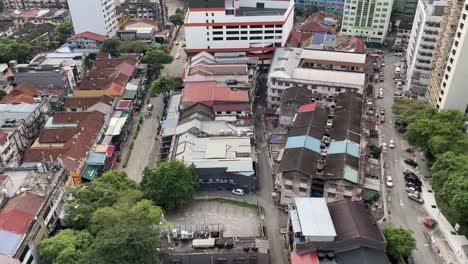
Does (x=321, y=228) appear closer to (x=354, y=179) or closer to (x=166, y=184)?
(x=354, y=179)

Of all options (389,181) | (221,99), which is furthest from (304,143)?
(221,99)

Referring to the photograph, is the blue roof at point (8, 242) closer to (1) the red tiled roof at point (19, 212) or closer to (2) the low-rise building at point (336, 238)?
(1) the red tiled roof at point (19, 212)

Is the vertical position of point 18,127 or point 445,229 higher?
point 18,127

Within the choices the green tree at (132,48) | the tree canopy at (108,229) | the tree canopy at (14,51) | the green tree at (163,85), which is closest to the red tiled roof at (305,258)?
the tree canopy at (108,229)

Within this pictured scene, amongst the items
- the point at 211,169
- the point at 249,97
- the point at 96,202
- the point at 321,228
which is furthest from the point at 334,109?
the point at 96,202

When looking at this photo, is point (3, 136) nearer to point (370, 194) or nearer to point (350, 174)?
point (350, 174)

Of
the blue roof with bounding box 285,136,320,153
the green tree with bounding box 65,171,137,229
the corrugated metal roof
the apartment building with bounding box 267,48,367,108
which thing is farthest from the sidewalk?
the green tree with bounding box 65,171,137,229

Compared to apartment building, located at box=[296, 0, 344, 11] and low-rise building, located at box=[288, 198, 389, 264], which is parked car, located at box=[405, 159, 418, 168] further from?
apartment building, located at box=[296, 0, 344, 11]
